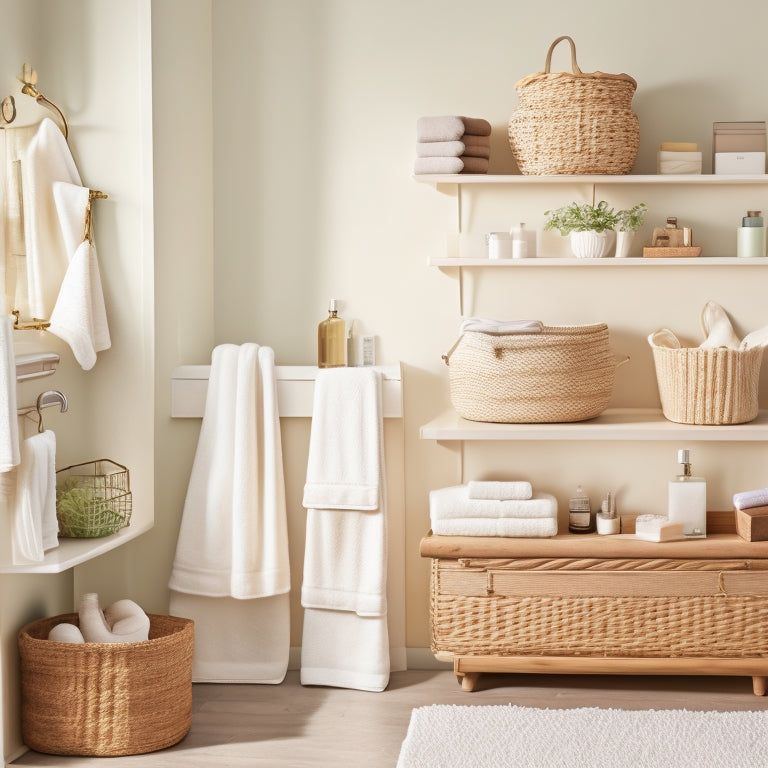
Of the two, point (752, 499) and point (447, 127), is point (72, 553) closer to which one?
point (447, 127)

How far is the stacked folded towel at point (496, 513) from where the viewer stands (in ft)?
9.46

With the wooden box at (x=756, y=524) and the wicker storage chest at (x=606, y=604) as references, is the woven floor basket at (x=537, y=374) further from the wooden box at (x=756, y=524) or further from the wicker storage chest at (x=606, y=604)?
the wooden box at (x=756, y=524)

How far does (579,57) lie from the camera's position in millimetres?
3117

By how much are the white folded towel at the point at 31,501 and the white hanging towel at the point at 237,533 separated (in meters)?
0.61

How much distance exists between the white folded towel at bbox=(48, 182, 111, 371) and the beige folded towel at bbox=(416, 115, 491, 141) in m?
0.96

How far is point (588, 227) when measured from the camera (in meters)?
3.00

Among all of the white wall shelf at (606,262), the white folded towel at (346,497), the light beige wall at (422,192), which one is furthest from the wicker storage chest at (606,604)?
the white wall shelf at (606,262)

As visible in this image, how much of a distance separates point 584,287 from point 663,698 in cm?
121

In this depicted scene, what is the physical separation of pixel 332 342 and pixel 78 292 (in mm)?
769

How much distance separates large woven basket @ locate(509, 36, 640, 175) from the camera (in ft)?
9.45

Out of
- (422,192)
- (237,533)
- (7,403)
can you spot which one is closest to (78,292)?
(7,403)

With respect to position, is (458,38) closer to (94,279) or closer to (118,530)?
(94,279)

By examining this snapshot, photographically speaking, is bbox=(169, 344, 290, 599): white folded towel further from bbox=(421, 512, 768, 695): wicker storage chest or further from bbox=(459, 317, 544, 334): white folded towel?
bbox=(459, 317, 544, 334): white folded towel

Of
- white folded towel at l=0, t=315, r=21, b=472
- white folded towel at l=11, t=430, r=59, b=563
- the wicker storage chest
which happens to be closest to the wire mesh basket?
white folded towel at l=11, t=430, r=59, b=563
